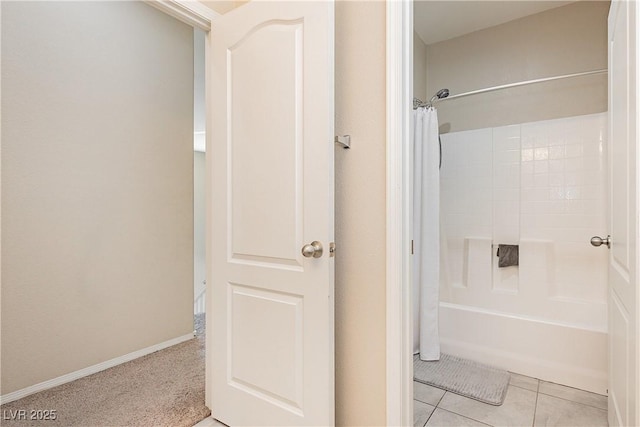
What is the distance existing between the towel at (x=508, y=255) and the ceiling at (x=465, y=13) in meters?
1.81

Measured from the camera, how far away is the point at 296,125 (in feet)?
4.53

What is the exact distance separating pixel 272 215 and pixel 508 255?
2067 mm

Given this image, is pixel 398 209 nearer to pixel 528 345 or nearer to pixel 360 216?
pixel 360 216

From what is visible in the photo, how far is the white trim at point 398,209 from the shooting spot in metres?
1.32

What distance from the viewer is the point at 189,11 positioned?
162cm

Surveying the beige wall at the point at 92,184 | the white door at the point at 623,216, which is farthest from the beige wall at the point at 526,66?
the beige wall at the point at 92,184

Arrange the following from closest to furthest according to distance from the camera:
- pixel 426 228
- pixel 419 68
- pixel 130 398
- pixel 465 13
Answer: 1. pixel 130 398
2. pixel 426 228
3. pixel 465 13
4. pixel 419 68

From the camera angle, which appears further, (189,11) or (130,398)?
(130,398)

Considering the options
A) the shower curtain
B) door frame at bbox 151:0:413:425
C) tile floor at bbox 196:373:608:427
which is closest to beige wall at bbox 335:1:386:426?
door frame at bbox 151:0:413:425

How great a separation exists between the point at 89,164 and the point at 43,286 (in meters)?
0.80

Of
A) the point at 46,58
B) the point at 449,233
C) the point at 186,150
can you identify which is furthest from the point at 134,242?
the point at 449,233

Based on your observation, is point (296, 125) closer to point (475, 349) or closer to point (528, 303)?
point (475, 349)

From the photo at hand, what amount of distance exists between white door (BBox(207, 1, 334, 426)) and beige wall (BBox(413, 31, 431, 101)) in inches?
69.4

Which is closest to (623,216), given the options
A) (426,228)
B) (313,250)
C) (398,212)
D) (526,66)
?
(398,212)
